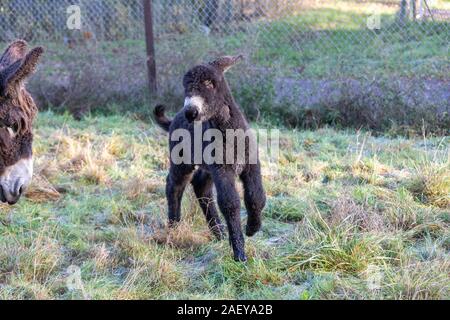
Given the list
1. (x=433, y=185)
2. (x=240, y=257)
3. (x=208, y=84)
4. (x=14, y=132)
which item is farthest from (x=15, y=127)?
(x=433, y=185)

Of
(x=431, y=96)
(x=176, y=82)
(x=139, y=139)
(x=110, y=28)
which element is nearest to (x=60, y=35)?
(x=110, y=28)

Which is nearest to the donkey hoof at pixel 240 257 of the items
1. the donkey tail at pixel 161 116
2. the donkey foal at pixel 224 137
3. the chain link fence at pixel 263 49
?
the donkey foal at pixel 224 137

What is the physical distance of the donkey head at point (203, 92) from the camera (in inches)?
159

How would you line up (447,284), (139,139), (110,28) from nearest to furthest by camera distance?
(447,284) → (139,139) → (110,28)

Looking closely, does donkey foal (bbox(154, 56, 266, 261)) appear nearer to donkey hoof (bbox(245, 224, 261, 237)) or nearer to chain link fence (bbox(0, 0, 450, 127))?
donkey hoof (bbox(245, 224, 261, 237))

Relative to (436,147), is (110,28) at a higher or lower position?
higher

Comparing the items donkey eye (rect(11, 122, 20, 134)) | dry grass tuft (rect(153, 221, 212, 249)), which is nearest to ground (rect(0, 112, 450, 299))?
dry grass tuft (rect(153, 221, 212, 249))

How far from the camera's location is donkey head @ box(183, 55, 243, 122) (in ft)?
13.3

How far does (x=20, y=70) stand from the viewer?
13.1ft

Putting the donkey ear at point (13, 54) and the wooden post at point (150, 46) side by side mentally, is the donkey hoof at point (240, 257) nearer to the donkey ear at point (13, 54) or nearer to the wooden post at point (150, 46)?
the donkey ear at point (13, 54)

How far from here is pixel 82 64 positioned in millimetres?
9227

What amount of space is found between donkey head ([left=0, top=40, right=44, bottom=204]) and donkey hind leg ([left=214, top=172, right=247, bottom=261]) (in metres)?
1.25

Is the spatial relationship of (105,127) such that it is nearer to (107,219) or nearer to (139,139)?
(139,139)

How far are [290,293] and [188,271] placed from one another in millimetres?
758
